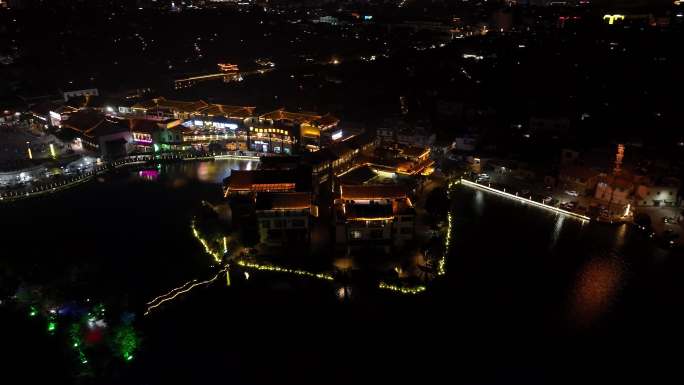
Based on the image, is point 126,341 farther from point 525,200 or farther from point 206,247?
point 525,200

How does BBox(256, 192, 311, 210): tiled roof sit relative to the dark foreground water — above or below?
above

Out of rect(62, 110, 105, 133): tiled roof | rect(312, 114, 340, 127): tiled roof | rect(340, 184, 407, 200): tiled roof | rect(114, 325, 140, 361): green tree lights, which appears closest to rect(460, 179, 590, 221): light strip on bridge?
rect(340, 184, 407, 200): tiled roof

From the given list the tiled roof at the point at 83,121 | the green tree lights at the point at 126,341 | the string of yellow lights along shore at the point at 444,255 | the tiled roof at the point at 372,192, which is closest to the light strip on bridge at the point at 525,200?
the string of yellow lights along shore at the point at 444,255

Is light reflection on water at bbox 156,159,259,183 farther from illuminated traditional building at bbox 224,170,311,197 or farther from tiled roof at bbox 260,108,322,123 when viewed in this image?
illuminated traditional building at bbox 224,170,311,197

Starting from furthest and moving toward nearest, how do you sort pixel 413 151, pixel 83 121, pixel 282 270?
pixel 83 121 → pixel 413 151 → pixel 282 270

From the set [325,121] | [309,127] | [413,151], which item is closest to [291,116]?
[309,127]

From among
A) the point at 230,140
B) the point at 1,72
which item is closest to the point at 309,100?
the point at 230,140
